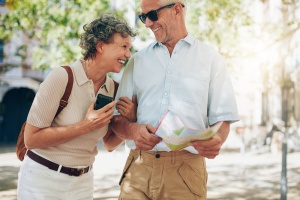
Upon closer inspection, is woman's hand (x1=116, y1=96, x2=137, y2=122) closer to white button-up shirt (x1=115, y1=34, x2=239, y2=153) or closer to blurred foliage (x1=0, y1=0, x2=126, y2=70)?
white button-up shirt (x1=115, y1=34, x2=239, y2=153)

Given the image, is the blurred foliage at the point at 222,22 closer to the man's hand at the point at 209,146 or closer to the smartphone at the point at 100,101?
the smartphone at the point at 100,101

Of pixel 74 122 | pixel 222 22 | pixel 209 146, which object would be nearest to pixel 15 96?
pixel 222 22

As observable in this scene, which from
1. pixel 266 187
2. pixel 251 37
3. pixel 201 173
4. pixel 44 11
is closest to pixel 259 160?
pixel 251 37

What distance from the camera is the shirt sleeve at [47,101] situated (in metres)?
2.67

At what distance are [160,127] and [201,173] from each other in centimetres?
58

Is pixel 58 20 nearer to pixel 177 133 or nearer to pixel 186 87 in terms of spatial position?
pixel 186 87

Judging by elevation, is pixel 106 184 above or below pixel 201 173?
below

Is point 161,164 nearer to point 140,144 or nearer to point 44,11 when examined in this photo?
point 140,144

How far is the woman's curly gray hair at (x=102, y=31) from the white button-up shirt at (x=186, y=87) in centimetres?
29

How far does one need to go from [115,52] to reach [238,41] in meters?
10.2

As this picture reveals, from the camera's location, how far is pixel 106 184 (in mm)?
9445

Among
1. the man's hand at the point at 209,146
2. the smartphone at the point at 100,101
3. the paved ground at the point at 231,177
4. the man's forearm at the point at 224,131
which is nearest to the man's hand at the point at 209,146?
the man's hand at the point at 209,146

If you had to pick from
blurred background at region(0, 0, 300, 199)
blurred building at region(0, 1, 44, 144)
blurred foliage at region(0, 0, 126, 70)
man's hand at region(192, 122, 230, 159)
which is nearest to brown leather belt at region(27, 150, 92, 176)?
man's hand at region(192, 122, 230, 159)

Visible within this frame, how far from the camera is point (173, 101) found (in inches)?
106
